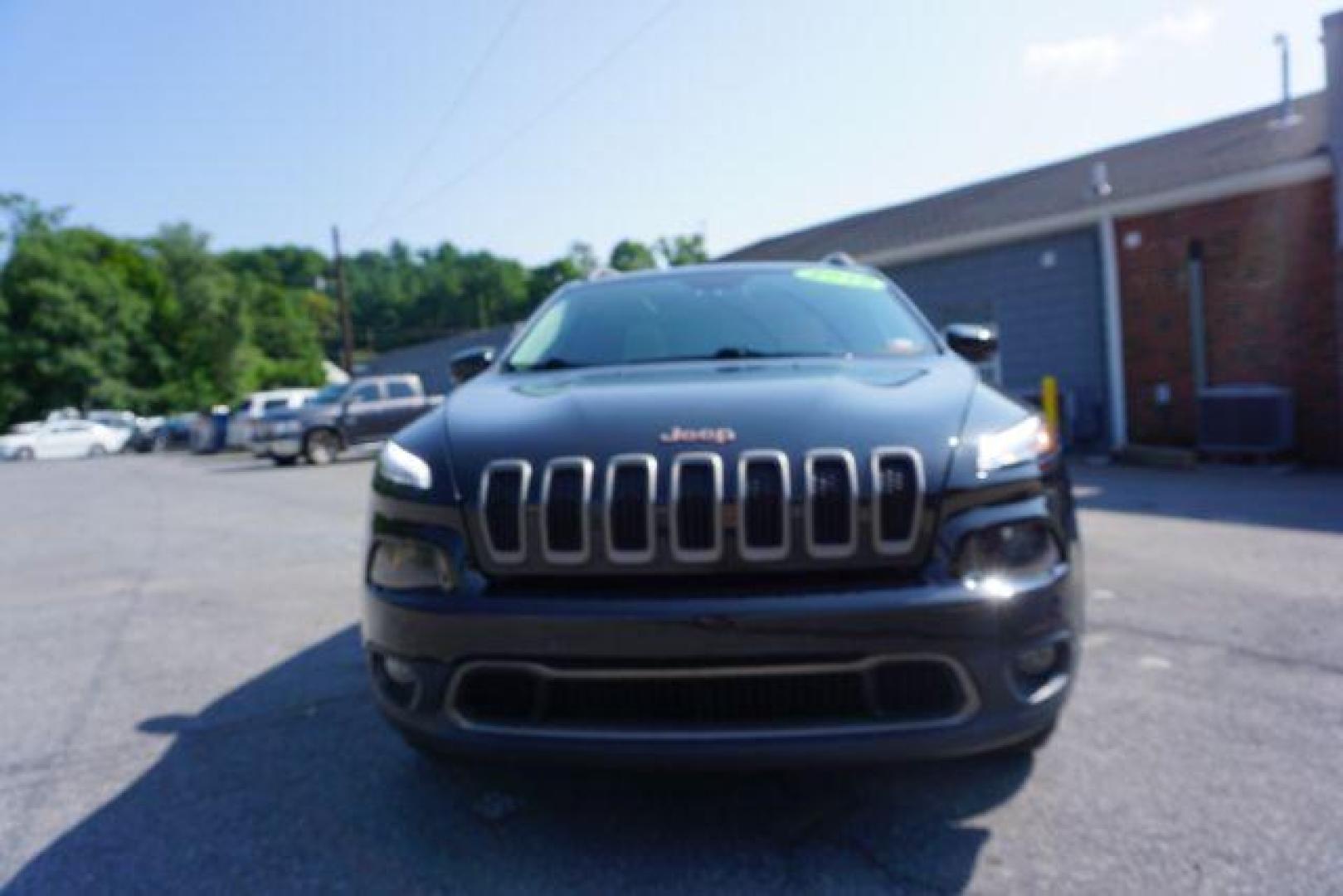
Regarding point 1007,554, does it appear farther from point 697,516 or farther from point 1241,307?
point 1241,307

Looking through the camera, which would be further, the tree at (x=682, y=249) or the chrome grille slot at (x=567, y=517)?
the tree at (x=682, y=249)

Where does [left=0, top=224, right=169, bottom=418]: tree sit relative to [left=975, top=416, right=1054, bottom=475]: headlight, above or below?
above

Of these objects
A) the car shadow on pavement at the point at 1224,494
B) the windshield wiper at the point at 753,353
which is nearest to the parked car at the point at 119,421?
the car shadow on pavement at the point at 1224,494

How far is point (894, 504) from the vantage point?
6.70 feet

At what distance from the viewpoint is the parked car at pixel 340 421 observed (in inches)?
740

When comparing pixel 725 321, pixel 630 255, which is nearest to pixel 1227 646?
pixel 725 321

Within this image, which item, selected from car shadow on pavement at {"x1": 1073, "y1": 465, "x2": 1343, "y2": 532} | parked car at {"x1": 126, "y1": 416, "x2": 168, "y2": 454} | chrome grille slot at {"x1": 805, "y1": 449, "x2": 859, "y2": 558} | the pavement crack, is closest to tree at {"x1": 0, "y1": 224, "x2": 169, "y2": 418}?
parked car at {"x1": 126, "y1": 416, "x2": 168, "y2": 454}

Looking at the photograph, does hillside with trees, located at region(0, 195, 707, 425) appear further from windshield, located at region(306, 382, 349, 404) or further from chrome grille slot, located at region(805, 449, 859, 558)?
chrome grille slot, located at region(805, 449, 859, 558)

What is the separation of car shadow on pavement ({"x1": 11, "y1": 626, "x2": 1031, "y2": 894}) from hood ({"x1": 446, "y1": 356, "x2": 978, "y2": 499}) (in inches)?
29.9

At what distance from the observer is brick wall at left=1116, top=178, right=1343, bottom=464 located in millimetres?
10461

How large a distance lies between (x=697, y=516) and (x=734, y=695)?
40 centimetres

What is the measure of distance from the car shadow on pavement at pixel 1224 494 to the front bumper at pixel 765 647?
5.67 meters

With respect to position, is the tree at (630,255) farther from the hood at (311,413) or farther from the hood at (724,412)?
the hood at (724,412)

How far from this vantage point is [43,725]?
3.40 meters
